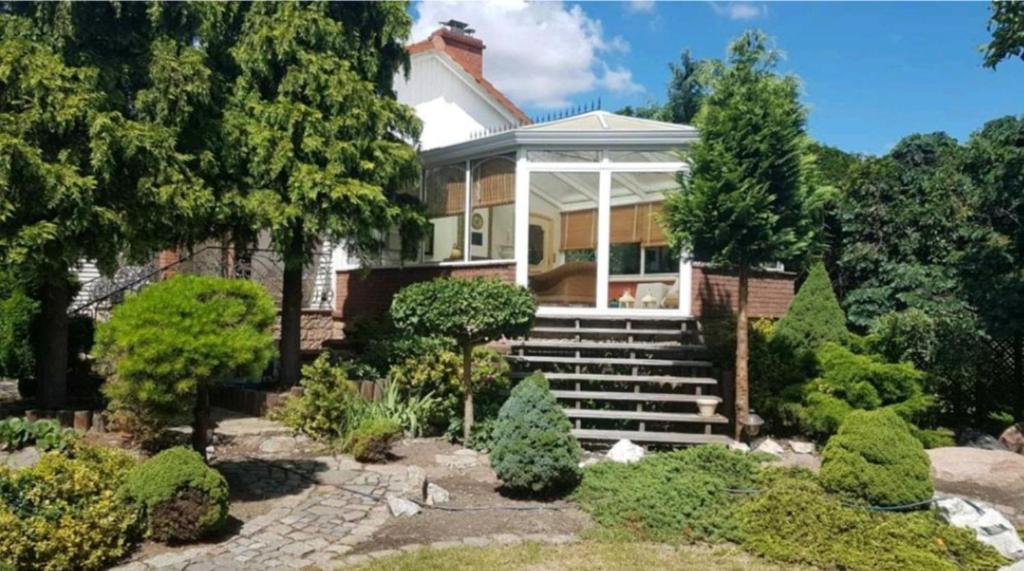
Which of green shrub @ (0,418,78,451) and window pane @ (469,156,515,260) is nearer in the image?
green shrub @ (0,418,78,451)

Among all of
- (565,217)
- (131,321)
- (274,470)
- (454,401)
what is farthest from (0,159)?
(565,217)

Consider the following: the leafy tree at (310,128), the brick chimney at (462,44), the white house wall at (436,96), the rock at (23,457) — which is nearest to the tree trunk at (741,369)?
the leafy tree at (310,128)

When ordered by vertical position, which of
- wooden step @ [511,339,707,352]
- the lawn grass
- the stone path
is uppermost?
wooden step @ [511,339,707,352]

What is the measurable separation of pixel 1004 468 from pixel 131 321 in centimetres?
849

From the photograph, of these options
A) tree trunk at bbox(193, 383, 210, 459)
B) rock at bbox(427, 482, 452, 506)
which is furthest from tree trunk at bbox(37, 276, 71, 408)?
rock at bbox(427, 482, 452, 506)

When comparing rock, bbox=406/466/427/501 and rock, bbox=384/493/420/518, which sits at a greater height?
rock, bbox=406/466/427/501

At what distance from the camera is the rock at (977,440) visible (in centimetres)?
912

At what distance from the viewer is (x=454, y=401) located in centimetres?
884

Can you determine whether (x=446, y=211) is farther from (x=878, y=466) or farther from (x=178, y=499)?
(x=878, y=466)

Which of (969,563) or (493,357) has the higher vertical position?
(493,357)

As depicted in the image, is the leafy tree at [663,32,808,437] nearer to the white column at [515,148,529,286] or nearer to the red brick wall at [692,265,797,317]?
the red brick wall at [692,265,797,317]

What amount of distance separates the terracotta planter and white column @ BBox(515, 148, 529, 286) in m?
3.38

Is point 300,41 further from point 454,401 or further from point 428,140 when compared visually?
point 428,140

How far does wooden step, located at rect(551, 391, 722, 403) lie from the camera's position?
8.76 metres
